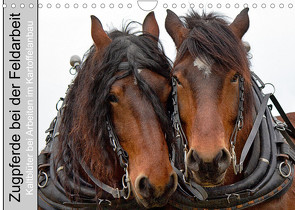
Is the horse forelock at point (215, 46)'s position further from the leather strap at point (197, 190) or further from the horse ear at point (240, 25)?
the leather strap at point (197, 190)

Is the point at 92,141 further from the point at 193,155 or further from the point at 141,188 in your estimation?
the point at 193,155

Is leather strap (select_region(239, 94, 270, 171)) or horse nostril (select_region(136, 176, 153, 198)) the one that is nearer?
horse nostril (select_region(136, 176, 153, 198))

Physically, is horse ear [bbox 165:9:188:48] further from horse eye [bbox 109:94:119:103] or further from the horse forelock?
horse eye [bbox 109:94:119:103]

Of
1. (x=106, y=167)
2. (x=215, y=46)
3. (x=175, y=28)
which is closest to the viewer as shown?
(x=215, y=46)

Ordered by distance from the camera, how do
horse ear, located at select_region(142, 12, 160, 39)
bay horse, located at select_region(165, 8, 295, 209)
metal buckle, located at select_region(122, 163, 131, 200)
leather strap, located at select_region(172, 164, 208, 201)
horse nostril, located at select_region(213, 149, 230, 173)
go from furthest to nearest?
horse ear, located at select_region(142, 12, 160, 39) < leather strap, located at select_region(172, 164, 208, 201) < metal buckle, located at select_region(122, 163, 131, 200) < bay horse, located at select_region(165, 8, 295, 209) < horse nostril, located at select_region(213, 149, 230, 173)

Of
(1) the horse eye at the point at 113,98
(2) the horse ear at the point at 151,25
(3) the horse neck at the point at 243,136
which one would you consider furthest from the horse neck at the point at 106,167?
(2) the horse ear at the point at 151,25

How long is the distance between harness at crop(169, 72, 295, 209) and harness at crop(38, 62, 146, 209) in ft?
1.49

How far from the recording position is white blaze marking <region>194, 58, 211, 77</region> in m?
3.72

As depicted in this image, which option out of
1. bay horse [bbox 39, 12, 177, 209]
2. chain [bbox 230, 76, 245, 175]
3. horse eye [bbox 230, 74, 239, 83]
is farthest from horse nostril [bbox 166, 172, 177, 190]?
horse eye [bbox 230, 74, 239, 83]

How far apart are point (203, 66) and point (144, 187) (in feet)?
3.57

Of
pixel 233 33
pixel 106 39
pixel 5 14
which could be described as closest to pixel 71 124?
pixel 106 39

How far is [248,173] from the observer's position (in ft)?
13.2

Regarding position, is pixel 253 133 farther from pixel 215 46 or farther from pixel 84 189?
pixel 84 189

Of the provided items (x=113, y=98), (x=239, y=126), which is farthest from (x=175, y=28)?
(x=239, y=126)
